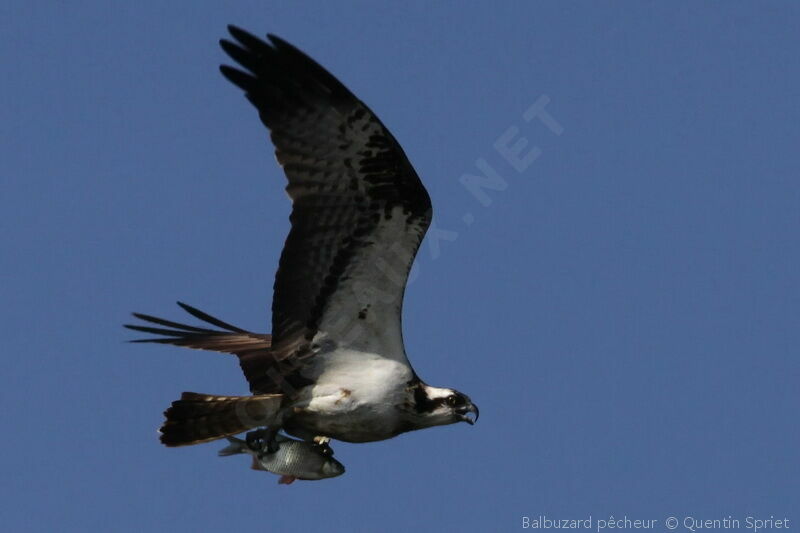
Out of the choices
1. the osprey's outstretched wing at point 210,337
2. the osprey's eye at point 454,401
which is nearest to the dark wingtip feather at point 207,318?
the osprey's outstretched wing at point 210,337

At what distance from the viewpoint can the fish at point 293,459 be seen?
10.5 meters

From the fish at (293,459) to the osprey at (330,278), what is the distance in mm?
111

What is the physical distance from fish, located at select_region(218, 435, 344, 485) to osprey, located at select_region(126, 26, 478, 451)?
4.4 inches

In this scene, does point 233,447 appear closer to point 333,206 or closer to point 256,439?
point 256,439

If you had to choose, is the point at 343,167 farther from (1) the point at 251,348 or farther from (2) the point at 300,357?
(1) the point at 251,348

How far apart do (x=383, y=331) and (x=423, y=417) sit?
28.7 inches

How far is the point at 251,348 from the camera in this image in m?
12.1

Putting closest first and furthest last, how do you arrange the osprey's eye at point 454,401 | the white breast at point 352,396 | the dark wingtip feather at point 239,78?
the dark wingtip feather at point 239,78 < the white breast at point 352,396 < the osprey's eye at point 454,401

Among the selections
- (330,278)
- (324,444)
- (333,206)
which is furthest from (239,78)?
(324,444)

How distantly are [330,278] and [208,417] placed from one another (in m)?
1.36

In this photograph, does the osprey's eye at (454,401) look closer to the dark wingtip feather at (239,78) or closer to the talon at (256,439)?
the talon at (256,439)

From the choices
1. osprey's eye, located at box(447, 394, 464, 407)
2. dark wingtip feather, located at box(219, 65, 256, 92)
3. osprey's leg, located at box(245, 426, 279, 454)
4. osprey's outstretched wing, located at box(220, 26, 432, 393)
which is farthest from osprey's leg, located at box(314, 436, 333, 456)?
dark wingtip feather, located at box(219, 65, 256, 92)

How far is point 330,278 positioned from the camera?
34.0 ft

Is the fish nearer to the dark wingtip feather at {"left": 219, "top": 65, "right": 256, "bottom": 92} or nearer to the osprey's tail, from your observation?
the osprey's tail
